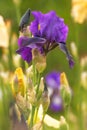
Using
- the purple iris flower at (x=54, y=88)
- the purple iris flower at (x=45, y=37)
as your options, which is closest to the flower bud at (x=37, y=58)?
the purple iris flower at (x=45, y=37)

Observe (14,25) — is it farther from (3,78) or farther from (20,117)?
(20,117)

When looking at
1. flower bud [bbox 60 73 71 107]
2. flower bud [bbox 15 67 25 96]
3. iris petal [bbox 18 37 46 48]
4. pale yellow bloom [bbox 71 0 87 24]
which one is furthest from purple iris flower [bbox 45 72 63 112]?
iris petal [bbox 18 37 46 48]

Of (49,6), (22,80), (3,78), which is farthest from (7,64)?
(49,6)

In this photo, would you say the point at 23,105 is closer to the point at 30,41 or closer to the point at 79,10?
the point at 30,41

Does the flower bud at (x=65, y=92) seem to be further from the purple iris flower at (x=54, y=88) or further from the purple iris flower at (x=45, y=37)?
the purple iris flower at (x=54, y=88)

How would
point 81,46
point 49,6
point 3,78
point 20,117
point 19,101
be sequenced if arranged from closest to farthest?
point 20,117 → point 19,101 → point 3,78 → point 49,6 → point 81,46

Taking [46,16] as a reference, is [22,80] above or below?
below

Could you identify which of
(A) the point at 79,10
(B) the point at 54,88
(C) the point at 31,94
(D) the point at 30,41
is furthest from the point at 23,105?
(B) the point at 54,88

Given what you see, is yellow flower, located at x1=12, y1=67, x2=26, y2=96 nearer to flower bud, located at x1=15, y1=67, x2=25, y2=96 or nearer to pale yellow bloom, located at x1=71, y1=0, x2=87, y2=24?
flower bud, located at x1=15, y1=67, x2=25, y2=96
